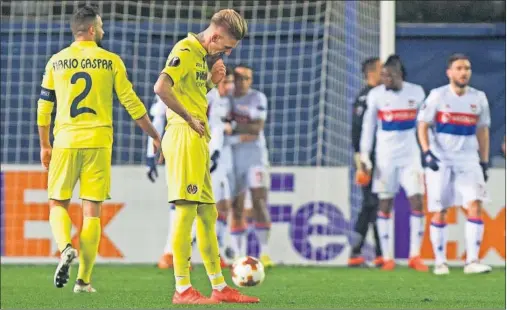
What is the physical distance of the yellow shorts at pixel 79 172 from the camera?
803 centimetres

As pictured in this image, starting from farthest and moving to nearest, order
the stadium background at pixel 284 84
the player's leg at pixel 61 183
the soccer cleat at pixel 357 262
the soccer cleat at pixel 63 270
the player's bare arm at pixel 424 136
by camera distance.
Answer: the stadium background at pixel 284 84 < the soccer cleat at pixel 357 262 < the player's bare arm at pixel 424 136 < the player's leg at pixel 61 183 < the soccer cleat at pixel 63 270

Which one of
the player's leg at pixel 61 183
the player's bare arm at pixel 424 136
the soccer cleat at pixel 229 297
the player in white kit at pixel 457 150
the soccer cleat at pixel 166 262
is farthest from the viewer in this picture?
the soccer cleat at pixel 166 262

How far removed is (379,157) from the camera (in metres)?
12.0

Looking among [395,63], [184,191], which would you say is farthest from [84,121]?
[395,63]

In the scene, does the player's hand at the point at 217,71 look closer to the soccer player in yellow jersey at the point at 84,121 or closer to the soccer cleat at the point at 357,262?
the soccer player in yellow jersey at the point at 84,121

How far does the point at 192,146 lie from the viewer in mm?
7191

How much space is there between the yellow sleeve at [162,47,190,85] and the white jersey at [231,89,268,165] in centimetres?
483

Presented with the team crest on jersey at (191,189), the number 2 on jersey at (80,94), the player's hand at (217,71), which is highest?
the player's hand at (217,71)

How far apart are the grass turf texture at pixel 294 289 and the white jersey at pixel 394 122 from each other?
3.65 ft

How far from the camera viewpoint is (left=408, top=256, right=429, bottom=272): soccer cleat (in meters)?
11.4

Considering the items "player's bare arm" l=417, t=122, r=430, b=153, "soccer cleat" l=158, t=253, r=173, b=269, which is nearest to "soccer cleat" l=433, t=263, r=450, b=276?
"player's bare arm" l=417, t=122, r=430, b=153

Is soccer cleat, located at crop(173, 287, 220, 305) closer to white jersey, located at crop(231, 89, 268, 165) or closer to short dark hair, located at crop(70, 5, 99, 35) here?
short dark hair, located at crop(70, 5, 99, 35)

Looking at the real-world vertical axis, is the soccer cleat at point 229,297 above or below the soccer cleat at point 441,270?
above

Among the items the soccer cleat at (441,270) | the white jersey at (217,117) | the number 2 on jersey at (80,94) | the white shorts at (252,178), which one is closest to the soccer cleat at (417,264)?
the soccer cleat at (441,270)
